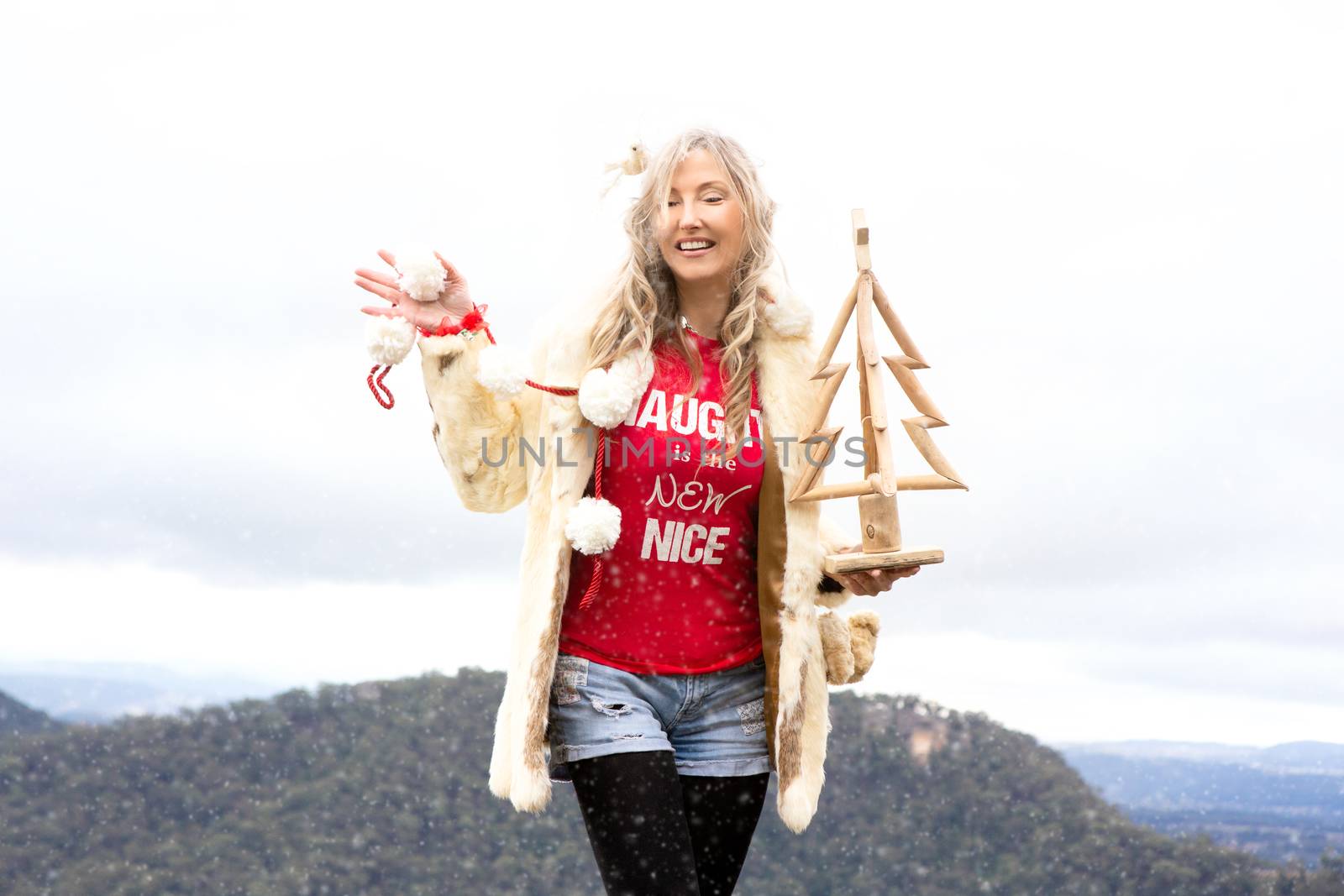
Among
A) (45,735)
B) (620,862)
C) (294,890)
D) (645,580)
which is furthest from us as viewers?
(45,735)

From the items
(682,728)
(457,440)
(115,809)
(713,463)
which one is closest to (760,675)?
(682,728)

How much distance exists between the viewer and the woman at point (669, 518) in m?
2.87

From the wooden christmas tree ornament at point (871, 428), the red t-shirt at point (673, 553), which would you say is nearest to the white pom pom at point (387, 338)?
the red t-shirt at point (673, 553)

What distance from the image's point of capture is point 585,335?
10.3 ft

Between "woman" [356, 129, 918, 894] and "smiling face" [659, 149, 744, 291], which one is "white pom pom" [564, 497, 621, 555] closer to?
"woman" [356, 129, 918, 894]

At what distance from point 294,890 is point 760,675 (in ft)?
73.9

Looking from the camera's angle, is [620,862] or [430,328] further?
[430,328]

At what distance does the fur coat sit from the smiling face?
0.19 m

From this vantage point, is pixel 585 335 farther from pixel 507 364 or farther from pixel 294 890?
pixel 294 890

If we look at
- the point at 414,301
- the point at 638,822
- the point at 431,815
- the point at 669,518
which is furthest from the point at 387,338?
the point at 431,815

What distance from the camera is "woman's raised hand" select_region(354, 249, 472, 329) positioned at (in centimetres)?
301

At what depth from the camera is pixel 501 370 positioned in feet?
9.62

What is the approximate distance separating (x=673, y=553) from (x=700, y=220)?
0.82 meters

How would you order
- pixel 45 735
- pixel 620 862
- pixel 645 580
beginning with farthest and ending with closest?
1. pixel 45 735
2. pixel 645 580
3. pixel 620 862
